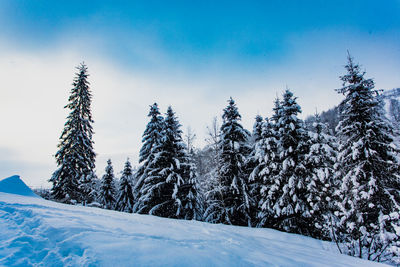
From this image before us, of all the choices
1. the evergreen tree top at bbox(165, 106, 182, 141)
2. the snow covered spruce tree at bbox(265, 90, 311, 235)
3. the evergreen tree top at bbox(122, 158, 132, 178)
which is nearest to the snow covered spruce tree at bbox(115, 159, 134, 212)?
the evergreen tree top at bbox(122, 158, 132, 178)

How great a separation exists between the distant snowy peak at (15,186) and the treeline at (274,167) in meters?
7.22

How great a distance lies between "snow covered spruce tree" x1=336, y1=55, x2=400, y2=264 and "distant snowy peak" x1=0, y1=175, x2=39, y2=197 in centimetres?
1474

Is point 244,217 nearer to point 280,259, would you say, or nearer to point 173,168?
point 173,168

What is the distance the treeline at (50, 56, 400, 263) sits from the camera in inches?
424

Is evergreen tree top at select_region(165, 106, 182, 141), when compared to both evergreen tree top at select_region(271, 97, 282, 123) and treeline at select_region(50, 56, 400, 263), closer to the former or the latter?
treeline at select_region(50, 56, 400, 263)

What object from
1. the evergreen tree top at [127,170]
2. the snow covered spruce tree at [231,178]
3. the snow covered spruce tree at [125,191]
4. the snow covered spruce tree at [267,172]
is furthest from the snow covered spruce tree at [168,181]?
the evergreen tree top at [127,170]

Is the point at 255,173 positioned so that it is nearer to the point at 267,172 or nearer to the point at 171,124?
the point at 267,172

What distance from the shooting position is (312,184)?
491 inches

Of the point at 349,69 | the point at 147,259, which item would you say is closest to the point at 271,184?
the point at 349,69

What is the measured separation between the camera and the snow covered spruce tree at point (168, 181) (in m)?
14.2

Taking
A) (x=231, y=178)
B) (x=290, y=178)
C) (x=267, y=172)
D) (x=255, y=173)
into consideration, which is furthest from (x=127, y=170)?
(x=290, y=178)

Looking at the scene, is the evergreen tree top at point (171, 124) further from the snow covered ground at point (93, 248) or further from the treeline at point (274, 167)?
the snow covered ground at point (93, 248)

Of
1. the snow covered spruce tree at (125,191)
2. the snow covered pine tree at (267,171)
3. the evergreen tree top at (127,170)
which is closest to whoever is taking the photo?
the snow covered pine tree at (267,171)

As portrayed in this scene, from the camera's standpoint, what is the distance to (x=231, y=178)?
615 inches
